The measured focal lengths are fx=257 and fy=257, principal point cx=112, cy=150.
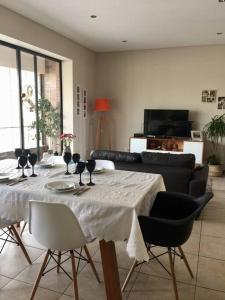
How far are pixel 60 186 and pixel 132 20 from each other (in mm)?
3575

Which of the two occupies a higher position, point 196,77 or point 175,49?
point 175,49

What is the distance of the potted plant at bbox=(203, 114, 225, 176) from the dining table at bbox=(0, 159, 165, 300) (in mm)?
3960

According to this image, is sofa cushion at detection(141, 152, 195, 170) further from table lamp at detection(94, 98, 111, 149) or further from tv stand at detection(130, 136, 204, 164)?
table lamp at detection(94, 98, 111, 149)

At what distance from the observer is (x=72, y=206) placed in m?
1.73

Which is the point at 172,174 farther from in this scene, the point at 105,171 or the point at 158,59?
the point at 158,59

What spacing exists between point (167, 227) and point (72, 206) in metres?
0.65

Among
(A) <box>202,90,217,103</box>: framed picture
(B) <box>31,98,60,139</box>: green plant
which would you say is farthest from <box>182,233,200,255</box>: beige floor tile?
(A) <box>202,90,217,103</box>: framed picture

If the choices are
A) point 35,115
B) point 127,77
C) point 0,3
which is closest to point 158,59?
point 127,77

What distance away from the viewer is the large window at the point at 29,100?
475 centimetres

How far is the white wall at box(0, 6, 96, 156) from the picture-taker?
400 cm

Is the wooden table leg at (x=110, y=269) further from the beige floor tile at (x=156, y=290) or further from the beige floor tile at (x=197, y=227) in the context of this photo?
A: the beige floor tile at (x=197, y=227)

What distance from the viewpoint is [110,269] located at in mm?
1743

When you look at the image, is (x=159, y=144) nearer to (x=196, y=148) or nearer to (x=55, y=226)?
(x=196, y=148)

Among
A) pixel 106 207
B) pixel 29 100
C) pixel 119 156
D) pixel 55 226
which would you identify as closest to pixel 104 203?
pixel 106 207
